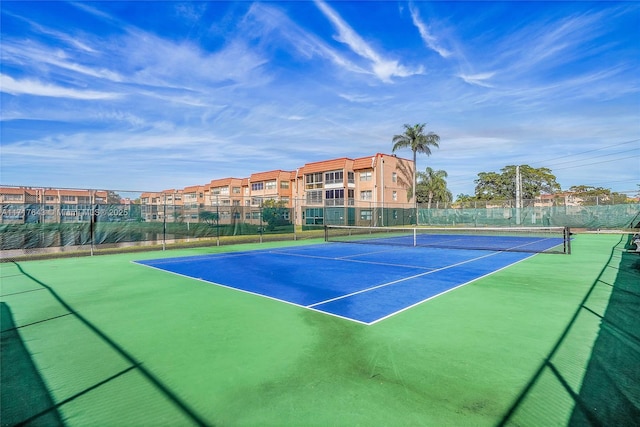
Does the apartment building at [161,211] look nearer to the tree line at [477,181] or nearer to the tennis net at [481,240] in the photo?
the tennis net at [481,240]

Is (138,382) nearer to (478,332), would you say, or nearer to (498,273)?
(478,332)

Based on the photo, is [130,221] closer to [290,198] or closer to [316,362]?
[316,362]

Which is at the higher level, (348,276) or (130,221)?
(130,221)

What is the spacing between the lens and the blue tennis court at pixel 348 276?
6977 millimetres

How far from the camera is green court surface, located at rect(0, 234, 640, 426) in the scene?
3148 mm

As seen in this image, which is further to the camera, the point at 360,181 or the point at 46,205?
the point at 360,181

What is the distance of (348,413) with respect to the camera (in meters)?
3.12

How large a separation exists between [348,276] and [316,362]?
19.2ft

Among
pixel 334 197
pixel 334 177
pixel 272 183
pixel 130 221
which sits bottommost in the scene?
pixel 130 221

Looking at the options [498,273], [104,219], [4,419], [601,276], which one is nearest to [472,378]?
[4,419]

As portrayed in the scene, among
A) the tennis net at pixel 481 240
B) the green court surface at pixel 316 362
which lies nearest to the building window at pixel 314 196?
the tennis net at pixel 481 240

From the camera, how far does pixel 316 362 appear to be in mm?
4203

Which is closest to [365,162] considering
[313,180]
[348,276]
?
[313,180]

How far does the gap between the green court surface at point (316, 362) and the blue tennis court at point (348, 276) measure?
56 cm
